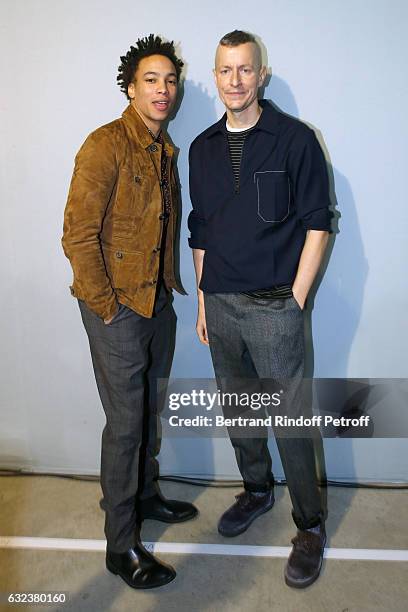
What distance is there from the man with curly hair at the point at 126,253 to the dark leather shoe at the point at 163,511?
0.92 ft

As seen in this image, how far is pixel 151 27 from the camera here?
6.38 ft

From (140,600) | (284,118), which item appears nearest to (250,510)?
(140,600)

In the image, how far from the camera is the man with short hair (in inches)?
66.0

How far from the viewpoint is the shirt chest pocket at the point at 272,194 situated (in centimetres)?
169

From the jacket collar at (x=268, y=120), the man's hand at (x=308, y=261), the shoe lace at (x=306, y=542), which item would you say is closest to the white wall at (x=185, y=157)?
the jacket collar at (x=268, y=120)

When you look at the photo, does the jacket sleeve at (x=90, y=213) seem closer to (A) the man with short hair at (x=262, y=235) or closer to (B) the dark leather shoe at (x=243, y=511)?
(A) the man with short hair at (x=262, y=235)

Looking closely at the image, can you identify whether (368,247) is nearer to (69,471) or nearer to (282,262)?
(282,262)

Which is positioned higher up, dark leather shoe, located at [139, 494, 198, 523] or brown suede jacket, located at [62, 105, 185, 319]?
brown suede jacket, located at [62, 105, 185, 319]

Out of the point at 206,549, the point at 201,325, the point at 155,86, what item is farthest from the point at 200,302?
the point at 206,549

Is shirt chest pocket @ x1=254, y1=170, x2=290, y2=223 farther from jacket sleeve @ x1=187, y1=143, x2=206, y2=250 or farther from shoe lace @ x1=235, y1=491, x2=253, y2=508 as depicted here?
shoe lace @ x1=235, y1=491, x2=253, y2=508

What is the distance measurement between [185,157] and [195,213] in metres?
0.28

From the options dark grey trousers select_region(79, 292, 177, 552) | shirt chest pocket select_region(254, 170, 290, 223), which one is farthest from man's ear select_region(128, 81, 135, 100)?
dark grey trousers select_region(79, 292, 177, 552)

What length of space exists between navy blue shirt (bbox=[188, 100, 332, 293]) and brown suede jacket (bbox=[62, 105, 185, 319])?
0.66ft

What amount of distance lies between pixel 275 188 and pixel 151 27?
2.66 ft
